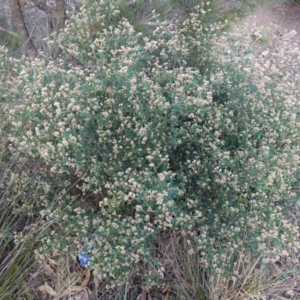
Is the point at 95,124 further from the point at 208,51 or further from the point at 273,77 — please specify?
the point at 273,77

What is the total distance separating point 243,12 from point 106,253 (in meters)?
2.10

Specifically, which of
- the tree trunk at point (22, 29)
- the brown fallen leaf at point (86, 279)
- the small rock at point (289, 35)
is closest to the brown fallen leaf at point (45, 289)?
the brown fallen leaf at point (86, 279)

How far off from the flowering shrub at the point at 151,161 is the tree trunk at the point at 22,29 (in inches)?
36.7

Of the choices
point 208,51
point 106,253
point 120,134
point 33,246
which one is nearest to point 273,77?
point 208,51

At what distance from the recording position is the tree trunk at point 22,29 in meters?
2.93

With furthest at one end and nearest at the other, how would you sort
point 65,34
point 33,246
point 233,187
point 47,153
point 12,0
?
point 12,0
point 65,34
point 33,246
point 233,187
point 47,153

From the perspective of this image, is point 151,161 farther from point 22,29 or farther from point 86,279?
point 22,29

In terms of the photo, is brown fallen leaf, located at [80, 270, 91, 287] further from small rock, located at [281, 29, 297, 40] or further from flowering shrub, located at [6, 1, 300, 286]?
small rock, located at [281, 29, 297, 40]

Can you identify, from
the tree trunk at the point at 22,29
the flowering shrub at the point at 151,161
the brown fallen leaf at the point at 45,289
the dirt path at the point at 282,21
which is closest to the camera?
the flowering shrub at the point at 151,161

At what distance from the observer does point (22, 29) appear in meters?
3.02

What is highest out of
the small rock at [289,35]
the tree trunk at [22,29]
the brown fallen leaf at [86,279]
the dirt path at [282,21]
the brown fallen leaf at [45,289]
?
the tree trunk at [22,29]

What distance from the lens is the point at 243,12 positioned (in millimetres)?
3127

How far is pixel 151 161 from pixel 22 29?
5.51 ft

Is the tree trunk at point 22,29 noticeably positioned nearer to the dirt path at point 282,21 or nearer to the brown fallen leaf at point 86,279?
the brown fallen leaf at point 86,279
